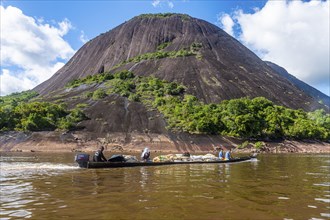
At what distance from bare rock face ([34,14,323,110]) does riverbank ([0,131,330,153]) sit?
1441 inches

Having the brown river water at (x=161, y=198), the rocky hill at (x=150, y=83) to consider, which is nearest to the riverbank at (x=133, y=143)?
the rocky hill at (x=150, y=83)

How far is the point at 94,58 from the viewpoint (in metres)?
171

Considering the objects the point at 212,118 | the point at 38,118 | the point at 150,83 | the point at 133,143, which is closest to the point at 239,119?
the point at 212,118

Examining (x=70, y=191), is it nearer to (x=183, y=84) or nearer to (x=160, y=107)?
(x=160, y=107)

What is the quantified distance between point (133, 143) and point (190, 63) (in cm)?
6800

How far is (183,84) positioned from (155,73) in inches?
638

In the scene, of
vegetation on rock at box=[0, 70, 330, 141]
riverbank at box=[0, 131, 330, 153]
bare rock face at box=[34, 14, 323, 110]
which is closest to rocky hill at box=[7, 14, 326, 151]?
riverbank at box=[0, 131, 330, 153]

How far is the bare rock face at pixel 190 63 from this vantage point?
12112 centimetres

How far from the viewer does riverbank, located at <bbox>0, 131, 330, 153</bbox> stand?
68.9 m

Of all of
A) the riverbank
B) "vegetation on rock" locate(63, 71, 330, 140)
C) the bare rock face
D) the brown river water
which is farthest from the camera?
the bare rock face

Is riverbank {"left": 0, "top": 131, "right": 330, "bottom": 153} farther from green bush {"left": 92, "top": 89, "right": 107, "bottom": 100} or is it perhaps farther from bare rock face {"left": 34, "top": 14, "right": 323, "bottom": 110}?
bare rock face {"left": 34, "top": 14, "right": 323, "bottom": 110}

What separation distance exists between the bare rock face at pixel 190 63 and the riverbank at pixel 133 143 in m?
36.6

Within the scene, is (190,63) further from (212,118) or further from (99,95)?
(212,118)

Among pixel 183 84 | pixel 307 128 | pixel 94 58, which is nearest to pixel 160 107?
pixel 183 84
